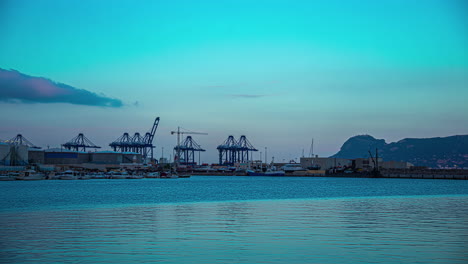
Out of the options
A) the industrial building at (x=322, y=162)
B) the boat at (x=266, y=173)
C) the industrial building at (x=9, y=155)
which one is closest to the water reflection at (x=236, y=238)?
the industrial building at (x=9, y=155)

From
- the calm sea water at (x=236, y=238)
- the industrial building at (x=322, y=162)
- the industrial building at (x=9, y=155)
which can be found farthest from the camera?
the industrial building at (x=322, y=162)

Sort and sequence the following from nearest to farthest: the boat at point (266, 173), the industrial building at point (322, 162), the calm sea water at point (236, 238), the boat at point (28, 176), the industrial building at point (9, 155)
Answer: the calm sea water at point (236, 238) → the boat at point (28, 176) → the industrial building at point (9, 155) → the boat at point (266, 173) → the industrial building at point (322, 162)

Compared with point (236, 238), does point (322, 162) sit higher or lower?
higher

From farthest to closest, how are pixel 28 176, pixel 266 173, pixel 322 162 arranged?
pixel 322 162 < pixel 266 173 < pixel 28 176

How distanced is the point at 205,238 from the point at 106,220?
630 cm

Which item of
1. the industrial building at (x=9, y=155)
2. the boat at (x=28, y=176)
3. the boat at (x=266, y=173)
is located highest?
the industrial building at (x=9, y=155)

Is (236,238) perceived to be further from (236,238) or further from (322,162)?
(322,162)

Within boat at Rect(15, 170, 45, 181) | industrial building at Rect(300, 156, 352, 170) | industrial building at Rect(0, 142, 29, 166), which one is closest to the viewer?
boat at Rect(15, 170, 45, 181)

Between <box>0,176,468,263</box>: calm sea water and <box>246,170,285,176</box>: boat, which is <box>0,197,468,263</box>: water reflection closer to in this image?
<box>0,176,468,263</box>: calm sea water

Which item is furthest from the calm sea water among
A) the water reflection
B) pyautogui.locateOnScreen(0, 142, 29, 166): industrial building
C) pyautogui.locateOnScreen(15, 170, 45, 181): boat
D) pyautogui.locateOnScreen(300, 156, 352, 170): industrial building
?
pyautogui.locateOnScreen(300, 156, 352, 170): industrial building

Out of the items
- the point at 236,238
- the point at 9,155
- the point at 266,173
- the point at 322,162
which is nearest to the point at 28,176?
the point at 9,155

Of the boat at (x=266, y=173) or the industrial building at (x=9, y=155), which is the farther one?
the boat at (x=266, y=173)

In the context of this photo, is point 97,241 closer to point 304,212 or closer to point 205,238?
point 205,238

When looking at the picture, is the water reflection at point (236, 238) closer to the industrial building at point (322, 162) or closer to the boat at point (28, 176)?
the boat at point (28, 176)
